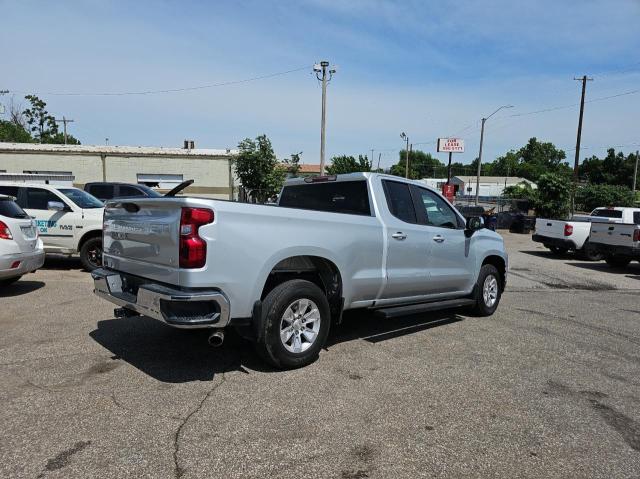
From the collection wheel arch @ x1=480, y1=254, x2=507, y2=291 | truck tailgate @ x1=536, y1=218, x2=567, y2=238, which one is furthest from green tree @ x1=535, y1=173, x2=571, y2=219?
wheel arch @ x1=480, y1=254, x2=507, y2=291

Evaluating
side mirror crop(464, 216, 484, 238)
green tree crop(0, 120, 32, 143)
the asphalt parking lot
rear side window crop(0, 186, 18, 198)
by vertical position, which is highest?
green tree crop(0, 120, 32, 143)

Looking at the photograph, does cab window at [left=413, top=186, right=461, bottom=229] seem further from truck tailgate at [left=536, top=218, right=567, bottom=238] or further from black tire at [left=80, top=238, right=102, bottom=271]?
truck tailgate at [left=536, top=218, right=567, bottom=238]

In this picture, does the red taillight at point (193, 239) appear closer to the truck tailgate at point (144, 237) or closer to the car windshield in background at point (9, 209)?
the truck tailgate at point (144, 237)

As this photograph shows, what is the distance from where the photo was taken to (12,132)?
6059 centimetres

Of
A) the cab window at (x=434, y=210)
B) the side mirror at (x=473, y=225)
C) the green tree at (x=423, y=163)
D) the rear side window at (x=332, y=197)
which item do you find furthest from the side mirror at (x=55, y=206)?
the green tree at (x=423, y=163)

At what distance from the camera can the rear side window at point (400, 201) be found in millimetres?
5739

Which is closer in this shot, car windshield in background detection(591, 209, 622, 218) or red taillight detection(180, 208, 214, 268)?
red taillight detection(180, 208, 214, 268)

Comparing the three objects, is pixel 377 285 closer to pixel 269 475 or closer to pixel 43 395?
pixel 269 475

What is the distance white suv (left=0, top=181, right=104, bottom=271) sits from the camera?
32.0ft

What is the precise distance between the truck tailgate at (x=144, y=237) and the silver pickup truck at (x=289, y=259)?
10 millimetres

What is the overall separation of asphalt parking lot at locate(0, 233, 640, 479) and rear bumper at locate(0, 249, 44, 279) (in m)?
0.63

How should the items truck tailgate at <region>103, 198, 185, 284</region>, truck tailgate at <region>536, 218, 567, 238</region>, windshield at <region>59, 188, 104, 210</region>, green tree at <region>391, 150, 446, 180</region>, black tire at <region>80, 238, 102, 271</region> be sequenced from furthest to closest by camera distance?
green tree at <region>391, 150, 446, 180</region>, truck tailgate at <region>536, 218, 567, 238</region>, windshield at <region>59, 188, 104, 210</region>, black tire at <region>80, 238, 102, 271</region>, truck tailgate at <region>103, 198, 185, 284</region>

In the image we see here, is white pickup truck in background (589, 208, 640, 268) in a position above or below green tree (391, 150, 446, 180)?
below

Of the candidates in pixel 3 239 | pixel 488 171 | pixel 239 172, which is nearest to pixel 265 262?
pixel 3 239
